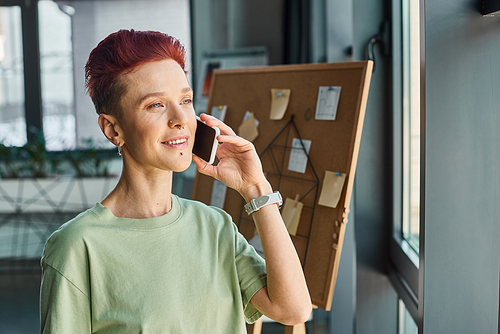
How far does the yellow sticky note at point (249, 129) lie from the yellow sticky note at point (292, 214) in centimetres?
29

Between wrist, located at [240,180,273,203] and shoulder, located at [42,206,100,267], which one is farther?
wrist, located at [240,180,273,203]

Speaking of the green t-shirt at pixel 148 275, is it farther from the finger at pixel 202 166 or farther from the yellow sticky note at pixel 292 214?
the yellow sticky note at pixel 292 214

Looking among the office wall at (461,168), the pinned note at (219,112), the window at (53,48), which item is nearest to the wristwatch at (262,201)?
the office wall at (461,168)

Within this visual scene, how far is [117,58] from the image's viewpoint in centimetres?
84

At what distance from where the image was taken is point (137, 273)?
33.9 inches

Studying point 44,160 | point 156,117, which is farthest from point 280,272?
point 44,160

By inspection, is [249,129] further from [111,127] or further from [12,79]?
[12,79]

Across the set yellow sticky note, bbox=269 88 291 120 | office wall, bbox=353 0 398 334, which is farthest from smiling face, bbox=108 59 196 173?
office wall, bbox=353 0 398 334

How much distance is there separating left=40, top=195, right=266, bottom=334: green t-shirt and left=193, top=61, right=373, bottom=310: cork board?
40 centimetres

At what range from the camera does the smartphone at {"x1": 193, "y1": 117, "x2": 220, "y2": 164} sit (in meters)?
0.93

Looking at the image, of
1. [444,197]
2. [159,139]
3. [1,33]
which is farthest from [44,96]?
[444,197]

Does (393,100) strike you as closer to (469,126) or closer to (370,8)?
(370,8)

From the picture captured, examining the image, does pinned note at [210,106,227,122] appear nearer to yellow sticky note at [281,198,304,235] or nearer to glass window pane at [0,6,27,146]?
yellow sticky note at [281,198,304,235]

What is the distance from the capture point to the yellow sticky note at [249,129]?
62.0 inches
